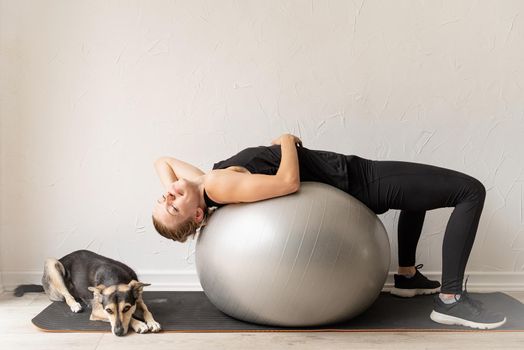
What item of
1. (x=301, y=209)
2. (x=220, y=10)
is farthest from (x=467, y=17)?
(x=301, y=209)

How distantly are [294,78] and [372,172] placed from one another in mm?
776

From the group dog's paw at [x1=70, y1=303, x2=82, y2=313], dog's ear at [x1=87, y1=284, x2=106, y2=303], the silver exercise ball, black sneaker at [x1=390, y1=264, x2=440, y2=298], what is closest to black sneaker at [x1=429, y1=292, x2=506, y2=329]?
the silver exercise ball

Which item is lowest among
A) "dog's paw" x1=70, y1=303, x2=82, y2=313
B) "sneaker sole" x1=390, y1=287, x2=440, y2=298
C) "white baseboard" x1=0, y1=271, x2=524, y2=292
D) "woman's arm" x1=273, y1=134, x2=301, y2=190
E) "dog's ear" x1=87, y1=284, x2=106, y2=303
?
"white baseboard" x1=0, y1=271, x2=524, y2=292

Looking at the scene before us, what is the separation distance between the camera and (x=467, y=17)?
3049mm

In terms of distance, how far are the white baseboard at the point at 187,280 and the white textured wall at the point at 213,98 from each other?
11 millimetres

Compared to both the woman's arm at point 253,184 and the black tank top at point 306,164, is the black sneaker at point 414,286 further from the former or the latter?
the woman's arm at point 253,184

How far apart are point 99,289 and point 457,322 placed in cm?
149

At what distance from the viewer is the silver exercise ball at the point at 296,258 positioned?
85.5 inches

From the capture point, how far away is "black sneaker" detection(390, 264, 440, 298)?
2.85 meters

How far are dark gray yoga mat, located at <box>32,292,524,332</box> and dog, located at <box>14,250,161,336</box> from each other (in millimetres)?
56

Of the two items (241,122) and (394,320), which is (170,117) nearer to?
(241,122)

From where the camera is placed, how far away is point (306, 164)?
8.23ft

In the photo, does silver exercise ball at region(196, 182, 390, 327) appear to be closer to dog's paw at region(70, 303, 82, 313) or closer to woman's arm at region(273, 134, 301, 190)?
woman's arm at region(273, 134, 301, 190)

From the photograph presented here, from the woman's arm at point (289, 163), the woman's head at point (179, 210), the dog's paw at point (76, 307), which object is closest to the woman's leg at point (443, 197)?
the woman's arm at point (289, 163)
